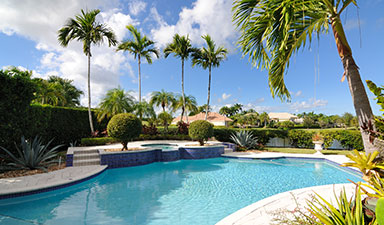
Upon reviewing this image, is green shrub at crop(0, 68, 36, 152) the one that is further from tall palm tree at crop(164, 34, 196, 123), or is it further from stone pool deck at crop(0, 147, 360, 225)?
tall palm tree at crop(164, 34, 196, 123)

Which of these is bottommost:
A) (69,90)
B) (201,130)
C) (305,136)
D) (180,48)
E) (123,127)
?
(305,136)

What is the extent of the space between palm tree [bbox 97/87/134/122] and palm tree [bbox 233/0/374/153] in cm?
1525

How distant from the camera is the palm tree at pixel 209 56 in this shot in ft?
63.5

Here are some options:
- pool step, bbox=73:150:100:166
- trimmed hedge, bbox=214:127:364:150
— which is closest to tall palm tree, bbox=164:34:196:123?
trimmed hedge, bbox=214:127:364:150

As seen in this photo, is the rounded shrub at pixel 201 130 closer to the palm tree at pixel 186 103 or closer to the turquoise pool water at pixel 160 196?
the turquoise pool water at pixel 160 196

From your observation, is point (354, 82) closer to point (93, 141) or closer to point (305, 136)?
point (93, 141)

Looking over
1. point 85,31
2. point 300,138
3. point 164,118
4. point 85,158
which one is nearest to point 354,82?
point 85,158

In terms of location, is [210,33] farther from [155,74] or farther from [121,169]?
[121,169]

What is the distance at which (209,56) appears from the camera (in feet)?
63.8

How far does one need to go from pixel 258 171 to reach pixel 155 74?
1731cm

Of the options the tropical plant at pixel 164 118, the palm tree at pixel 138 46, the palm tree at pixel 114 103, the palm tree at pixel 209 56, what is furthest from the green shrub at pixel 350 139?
the palm tree at pixel 138 46

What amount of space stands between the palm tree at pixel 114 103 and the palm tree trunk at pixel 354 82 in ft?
54.9

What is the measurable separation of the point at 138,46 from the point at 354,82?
1947cm

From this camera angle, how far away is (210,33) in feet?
63.6
